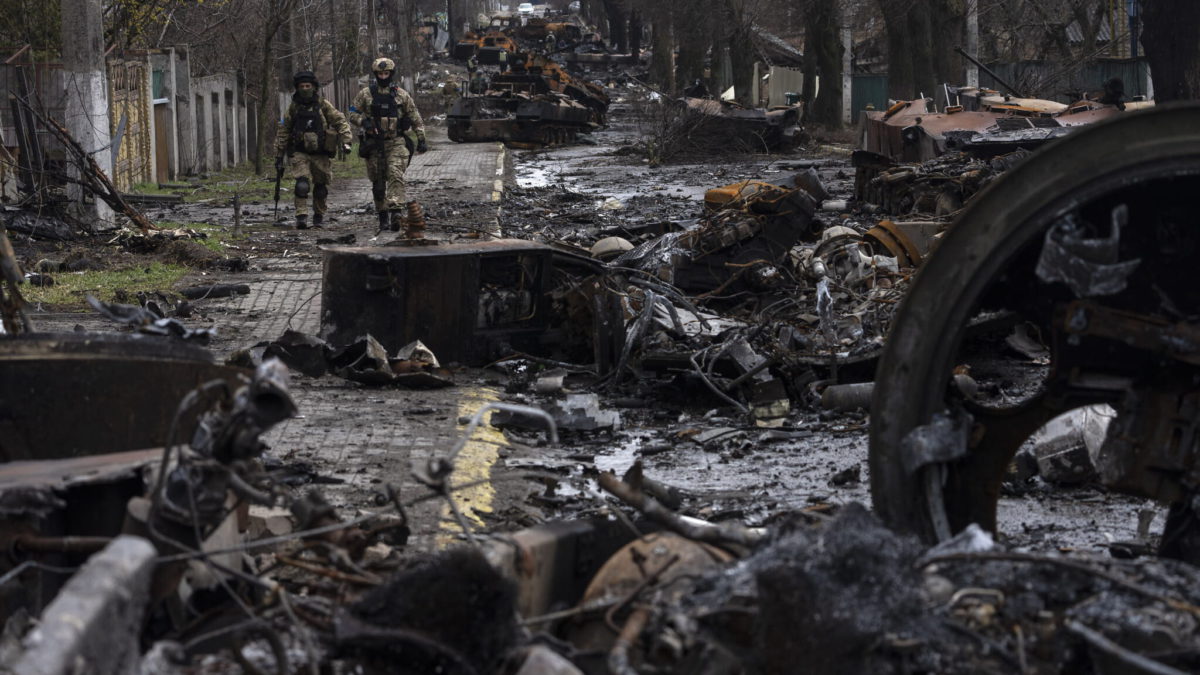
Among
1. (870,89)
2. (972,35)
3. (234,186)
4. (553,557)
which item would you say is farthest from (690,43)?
(553,557)

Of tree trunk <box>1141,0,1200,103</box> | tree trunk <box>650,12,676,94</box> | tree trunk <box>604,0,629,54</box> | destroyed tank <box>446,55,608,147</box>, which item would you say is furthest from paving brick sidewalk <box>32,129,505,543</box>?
tree trunk <box>604,0,629,54</box>

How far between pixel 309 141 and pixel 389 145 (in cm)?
100

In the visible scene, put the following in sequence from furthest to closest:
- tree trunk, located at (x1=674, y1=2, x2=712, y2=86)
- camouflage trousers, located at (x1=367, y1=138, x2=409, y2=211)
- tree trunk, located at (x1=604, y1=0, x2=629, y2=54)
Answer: tree trunk, located at (x1=604, y1=0, x2=629, y2=54)
tree trunk, located at (x1=674, y1=2, x2=712, y2=86)
camouflage trousers, located at (x1=367, y1=138, x2=409, y2=211)

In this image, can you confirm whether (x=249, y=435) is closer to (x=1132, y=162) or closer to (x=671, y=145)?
(x=1132, y=162)

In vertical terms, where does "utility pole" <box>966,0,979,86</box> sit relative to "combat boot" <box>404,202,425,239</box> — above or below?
above

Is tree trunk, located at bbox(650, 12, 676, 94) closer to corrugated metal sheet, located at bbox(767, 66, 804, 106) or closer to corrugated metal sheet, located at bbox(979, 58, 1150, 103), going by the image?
corrugated metal sheet, located at bbox(767, 66, 804, 106)

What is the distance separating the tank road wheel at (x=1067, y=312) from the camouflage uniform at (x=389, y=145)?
14.1m

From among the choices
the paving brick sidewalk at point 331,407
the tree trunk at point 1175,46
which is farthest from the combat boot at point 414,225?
the tree trunk at point 1175,46

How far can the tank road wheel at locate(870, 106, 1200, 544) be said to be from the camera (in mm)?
3840

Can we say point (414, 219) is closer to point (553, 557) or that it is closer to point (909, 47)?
point (553, 557)

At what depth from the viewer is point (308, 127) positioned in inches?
697

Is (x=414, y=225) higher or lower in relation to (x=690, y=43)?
lower

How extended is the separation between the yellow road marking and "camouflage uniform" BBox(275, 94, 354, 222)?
29.8 ft

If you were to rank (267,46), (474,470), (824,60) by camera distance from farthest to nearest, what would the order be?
(824,60) → (267,46) → (474,470)
